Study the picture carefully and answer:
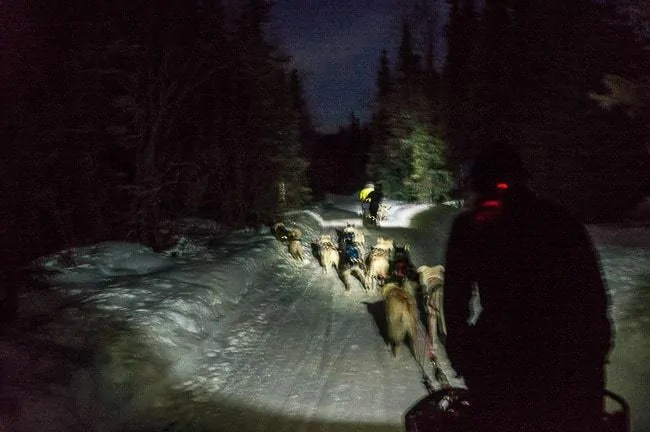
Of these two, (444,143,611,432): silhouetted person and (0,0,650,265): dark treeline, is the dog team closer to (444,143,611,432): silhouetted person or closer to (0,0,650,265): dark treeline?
(0,0,650,265): dark treeline

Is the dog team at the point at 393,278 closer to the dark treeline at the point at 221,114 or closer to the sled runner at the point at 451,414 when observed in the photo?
the dark treeline at the point at 221,114

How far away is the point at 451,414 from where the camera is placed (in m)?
2.63

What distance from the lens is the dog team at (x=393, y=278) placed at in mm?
7332

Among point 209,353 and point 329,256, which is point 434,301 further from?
point 329,256

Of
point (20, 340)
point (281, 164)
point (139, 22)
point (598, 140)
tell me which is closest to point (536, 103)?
point (598, 140)

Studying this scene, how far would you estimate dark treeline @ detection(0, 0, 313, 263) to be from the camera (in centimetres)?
748

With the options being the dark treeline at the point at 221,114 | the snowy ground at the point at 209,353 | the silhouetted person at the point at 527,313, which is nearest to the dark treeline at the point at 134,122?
the dark treeline at the point at 221,114

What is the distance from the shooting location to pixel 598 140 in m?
21.7

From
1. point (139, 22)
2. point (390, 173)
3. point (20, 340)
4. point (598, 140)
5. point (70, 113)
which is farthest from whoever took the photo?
point (390, 173)

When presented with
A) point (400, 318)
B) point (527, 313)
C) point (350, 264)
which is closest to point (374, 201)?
point (350, 264)

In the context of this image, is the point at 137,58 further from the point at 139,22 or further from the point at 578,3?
the point at 578,3

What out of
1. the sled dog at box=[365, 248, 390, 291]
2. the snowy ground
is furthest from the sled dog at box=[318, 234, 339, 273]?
the sled dog at box=[365, 248, 390, 291]

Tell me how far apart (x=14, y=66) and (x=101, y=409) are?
4607mm

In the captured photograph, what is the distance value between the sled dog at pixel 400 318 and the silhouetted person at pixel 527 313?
4.79m
